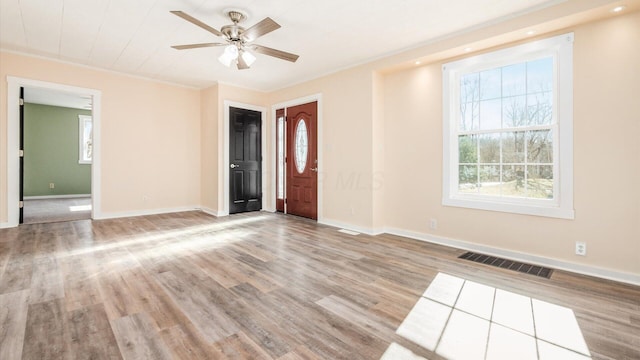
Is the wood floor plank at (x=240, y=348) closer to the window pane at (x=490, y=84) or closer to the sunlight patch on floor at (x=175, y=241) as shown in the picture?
the sunlight patch on floor at (x=175, y=241)

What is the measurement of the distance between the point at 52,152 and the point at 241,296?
9323 mm

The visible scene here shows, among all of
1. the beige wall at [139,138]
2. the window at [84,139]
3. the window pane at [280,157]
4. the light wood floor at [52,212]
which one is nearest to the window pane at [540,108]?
the window pane at [280,157]

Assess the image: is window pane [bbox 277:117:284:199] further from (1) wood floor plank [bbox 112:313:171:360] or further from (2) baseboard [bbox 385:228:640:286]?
(1) wood floor plank [bbox 112:313:171:360]

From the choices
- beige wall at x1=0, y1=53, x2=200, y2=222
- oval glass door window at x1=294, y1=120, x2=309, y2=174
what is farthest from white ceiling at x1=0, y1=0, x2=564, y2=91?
oval glass door window at x1=294, y1=120, x2=309, y2=174

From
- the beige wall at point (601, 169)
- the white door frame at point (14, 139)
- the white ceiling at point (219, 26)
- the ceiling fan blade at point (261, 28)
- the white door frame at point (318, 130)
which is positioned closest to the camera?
the beige wall at point (601, 169)

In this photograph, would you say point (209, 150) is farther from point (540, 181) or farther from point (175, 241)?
point (540, 181)

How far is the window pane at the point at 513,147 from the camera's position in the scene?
3.44m

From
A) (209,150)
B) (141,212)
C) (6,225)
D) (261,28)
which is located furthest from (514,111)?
(6,225)

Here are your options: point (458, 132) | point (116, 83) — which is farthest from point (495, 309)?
point (116, 83)

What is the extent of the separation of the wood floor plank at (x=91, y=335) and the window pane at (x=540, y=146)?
406 cm

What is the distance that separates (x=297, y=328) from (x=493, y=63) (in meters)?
3.67

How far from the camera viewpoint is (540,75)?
3.30m

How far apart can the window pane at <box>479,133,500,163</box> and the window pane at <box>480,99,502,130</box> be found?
111 millimetres

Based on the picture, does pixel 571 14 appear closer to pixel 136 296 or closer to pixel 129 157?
pixel 136 296
